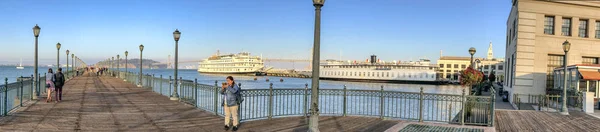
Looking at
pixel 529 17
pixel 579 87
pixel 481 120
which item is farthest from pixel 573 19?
pixel 481 120

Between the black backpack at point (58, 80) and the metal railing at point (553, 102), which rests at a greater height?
the black backpack at point (58, 80)

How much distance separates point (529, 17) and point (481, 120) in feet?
51.3

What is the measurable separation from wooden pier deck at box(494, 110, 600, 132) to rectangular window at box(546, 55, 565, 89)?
10099 millimetres

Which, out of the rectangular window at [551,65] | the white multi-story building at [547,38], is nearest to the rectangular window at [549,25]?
the white multi-story building at [547,38]

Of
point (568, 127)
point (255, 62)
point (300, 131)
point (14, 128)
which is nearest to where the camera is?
point (14, 128)

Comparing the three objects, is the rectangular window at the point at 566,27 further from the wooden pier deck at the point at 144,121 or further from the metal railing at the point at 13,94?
the metal railing at the point at 13,94

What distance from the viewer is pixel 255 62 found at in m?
167

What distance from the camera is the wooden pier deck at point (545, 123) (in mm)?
12625

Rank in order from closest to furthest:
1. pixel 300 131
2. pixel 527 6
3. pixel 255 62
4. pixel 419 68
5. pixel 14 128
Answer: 1. pixel 14 128
2. pixel 300 131
3. pixel 527 6
4. pixel 419 68
5. pixel 255 62

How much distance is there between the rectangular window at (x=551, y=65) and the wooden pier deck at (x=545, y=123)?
33.1 ft

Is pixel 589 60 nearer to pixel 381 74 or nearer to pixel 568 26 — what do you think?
pixel 568 26

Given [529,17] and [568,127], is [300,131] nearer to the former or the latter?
[568,127]

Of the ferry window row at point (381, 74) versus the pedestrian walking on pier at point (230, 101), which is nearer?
the pedestrian walking on pier at point (230, 101)

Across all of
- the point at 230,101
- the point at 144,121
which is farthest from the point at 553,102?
the point at 144,121
